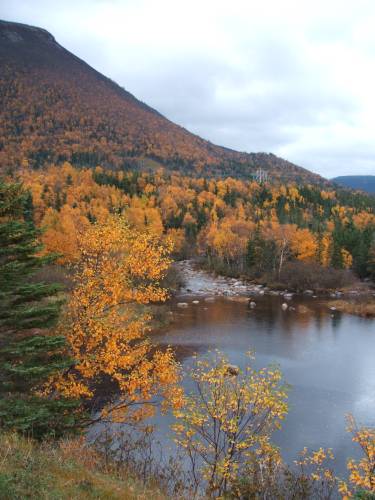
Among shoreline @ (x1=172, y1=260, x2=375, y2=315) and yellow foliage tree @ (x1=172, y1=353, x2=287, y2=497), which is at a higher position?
yellow foliage tree @ (x1=172, y1=353, x2=287, y2=497)

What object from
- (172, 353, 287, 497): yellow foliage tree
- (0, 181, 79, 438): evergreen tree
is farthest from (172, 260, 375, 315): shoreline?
(0, 181, 79, 438): evergreen tree

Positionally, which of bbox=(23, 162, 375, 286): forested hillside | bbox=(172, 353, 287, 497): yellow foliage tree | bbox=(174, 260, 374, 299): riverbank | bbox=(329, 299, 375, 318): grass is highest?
bbox=(23, 162, 375, 286): forested hillside

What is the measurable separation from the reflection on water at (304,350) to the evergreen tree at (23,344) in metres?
10.2

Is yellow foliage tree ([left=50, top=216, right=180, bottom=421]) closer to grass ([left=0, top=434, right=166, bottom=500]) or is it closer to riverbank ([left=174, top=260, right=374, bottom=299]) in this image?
grass ([left=0, top=434, right=166, bottom=500])

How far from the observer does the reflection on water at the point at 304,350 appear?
22.0 m

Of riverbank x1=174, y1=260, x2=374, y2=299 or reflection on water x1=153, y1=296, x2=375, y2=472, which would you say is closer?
reflection on water x1=153, y1=296, x2=375, y2=472

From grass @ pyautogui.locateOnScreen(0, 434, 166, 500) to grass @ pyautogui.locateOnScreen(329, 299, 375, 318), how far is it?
146ft

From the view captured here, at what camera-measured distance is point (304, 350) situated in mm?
35438

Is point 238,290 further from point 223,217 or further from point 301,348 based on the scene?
point 223,217

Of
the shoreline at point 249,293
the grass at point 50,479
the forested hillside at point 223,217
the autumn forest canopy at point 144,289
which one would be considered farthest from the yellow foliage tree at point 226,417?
the shoreline at point 249,293

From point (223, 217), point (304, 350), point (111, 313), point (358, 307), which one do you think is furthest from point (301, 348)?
point (223, 217)

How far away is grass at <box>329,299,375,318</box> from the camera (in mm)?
48812

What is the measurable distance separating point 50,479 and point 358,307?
49.2m

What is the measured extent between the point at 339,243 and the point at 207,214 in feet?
152
